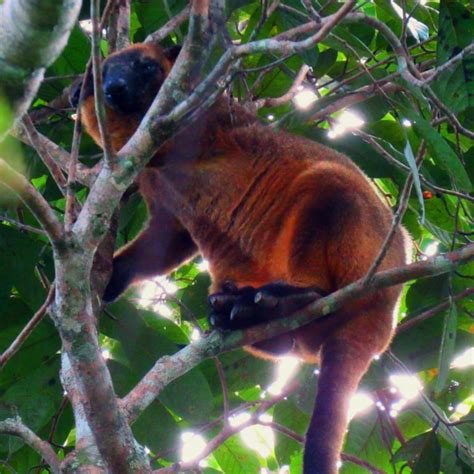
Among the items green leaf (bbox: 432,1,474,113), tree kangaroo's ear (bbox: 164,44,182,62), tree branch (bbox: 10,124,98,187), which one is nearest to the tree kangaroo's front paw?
tree branch (bbox: 10,124,98,187)

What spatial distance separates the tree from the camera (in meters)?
3.09

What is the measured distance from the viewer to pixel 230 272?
5184 mm

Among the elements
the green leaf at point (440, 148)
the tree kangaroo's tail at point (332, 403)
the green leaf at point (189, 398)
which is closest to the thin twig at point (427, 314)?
the tree kangaroo's tail at point (332, 403)

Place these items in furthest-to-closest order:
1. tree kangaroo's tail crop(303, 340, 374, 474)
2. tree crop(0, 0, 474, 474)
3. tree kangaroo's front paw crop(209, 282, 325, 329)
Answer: tree kangaroo's front paw crop(209, 282, 325, 329) < tree kangaroo's tail crop(303, 340, 374, 474) < tree crop(0, 0, 474, 474)

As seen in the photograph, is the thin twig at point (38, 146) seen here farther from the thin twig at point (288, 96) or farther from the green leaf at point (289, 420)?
the green leaf at point (289, 420)

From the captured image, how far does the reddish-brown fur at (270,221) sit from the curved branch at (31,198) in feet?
6.15

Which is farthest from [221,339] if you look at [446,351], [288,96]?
[288,96]

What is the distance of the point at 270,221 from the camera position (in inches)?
199

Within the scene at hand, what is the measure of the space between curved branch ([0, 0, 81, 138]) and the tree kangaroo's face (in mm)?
3170

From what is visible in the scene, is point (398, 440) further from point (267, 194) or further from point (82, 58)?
point (82, 58)

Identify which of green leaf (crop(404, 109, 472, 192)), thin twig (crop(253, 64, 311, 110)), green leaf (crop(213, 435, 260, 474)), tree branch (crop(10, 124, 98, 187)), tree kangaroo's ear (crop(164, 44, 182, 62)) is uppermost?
tree kangaroo's ear (crop(164, 44, 182, 62))

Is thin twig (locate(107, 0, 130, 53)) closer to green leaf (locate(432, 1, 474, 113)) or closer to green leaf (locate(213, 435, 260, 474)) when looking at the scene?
green leaf (locate(432, 1, 474, 113))

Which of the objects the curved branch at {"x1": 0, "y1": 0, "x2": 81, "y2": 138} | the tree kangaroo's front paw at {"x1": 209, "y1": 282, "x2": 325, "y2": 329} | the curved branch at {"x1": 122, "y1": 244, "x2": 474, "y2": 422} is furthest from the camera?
the tree kangaroo's front paw at {"x1": 209, "y1": 282, "x2": 325, "y2": 329}

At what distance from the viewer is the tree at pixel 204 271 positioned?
10.1ft
